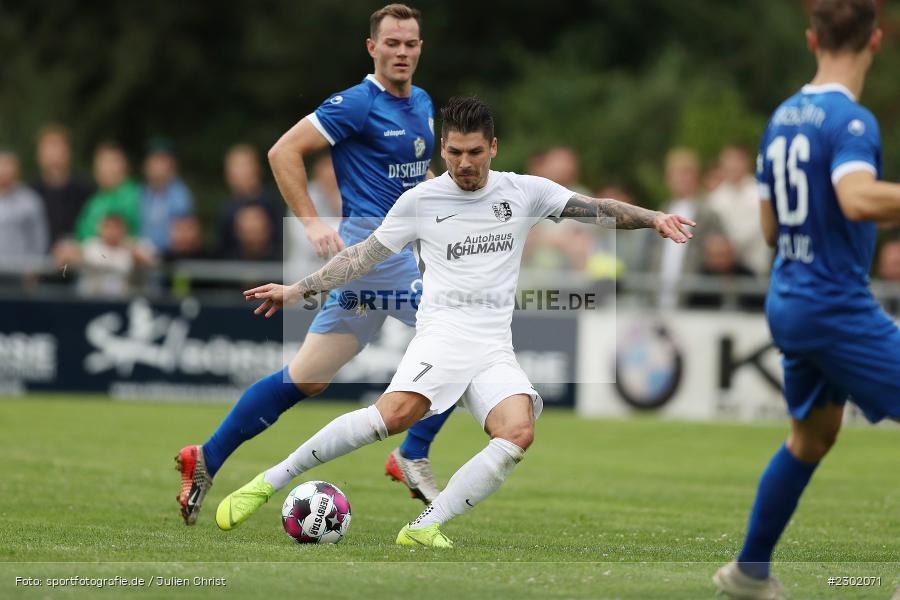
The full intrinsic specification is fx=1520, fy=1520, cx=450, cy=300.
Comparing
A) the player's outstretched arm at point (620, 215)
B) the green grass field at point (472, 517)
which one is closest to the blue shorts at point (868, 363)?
the green grass field at point (472, 517)

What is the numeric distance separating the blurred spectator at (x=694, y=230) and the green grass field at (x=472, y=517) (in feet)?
5.71

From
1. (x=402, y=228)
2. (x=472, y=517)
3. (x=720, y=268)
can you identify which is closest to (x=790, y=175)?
(x=402, y=228)

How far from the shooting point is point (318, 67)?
3497cm

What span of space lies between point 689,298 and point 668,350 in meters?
0.70

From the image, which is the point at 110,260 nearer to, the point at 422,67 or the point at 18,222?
the point at 18,222

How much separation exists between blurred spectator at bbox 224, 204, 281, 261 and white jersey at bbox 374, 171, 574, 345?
9.95 m

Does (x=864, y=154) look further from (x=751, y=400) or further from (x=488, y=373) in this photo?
(x=751, y=400)

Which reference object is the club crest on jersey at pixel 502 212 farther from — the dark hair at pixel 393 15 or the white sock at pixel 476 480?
the dark hair at pixel 393 15

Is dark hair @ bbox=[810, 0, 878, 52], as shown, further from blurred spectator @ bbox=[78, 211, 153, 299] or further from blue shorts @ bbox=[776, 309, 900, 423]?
blurred spectator @ bbox=[78, 211, 153, 299]

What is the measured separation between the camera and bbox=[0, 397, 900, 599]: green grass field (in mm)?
6688

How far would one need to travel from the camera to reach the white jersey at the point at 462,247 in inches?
316

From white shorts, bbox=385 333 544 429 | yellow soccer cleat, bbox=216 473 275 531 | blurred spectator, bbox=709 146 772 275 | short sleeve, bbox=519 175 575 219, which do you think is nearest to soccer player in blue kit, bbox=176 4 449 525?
yellow soccer cleat, bbox=216 473 275 531

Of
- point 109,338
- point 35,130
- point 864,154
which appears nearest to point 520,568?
point 864,154

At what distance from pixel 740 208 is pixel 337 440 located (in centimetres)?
951
